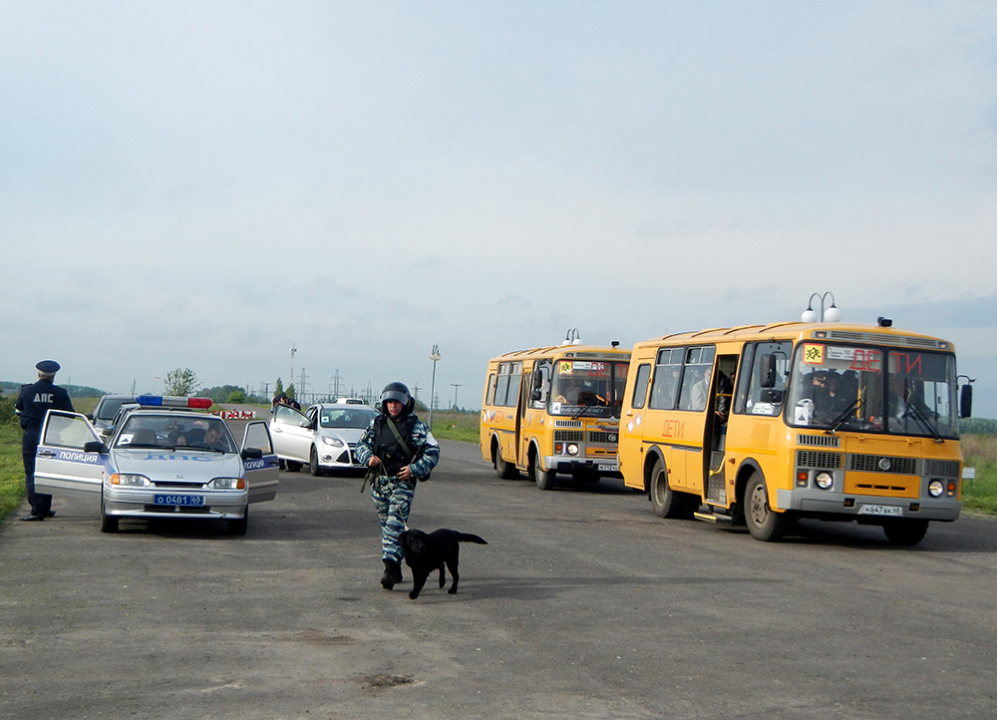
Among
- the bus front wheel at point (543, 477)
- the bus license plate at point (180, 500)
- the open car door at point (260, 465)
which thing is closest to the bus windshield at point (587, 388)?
the bus front wheel at point (543, 477)

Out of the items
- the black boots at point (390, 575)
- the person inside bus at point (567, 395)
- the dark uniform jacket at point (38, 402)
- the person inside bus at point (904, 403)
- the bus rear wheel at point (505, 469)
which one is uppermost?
the person inside bus at point (567, 395)

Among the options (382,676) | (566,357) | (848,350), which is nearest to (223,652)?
(382,676)

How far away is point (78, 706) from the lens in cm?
618

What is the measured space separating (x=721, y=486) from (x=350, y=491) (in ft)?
26.1

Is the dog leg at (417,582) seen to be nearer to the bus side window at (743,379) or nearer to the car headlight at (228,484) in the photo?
the car headlight at (228,484)

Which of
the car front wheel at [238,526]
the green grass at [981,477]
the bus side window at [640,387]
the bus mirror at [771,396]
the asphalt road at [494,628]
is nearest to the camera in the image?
the asphalt road at [494,628]

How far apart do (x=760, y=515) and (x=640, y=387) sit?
5585mm

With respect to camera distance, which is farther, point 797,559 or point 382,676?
point 797,559

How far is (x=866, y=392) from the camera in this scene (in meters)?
14.7

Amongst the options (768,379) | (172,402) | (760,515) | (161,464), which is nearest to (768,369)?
(768,379)

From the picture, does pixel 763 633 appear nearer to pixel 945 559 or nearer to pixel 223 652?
pixel 223 652

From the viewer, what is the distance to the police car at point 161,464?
13.5 meters

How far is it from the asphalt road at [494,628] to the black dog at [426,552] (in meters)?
0.31

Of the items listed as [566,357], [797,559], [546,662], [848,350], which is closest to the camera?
[546,662]
